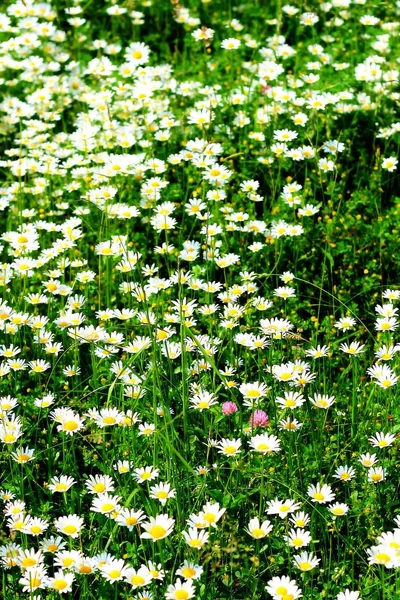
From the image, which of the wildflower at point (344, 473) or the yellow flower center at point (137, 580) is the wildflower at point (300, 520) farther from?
the yellow flower center at point (137, 580)

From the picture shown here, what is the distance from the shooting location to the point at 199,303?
12.9 feet

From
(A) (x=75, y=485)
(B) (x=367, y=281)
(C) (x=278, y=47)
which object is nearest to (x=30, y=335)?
(A) (x=75, y=485)

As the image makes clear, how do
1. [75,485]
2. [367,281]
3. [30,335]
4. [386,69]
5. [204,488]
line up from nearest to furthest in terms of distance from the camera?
[204,488], [75,485], [30,335], [367,281], [386,69]

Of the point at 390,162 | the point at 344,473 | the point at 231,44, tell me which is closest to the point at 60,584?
the point at 344,473

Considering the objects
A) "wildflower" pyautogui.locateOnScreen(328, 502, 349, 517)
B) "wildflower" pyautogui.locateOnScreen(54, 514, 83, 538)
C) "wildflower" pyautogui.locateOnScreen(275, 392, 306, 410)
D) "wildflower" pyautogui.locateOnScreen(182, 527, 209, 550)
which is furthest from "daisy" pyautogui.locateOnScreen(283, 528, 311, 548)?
"wildflower" pyautogui.locateOnScreen(54, 514, 83, 538)

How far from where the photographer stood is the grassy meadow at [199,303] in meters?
2.73

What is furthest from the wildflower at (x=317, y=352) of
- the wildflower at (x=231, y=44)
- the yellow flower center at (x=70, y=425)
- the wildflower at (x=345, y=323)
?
the wildflower at (x=231, y=44)

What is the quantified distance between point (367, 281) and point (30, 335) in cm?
139

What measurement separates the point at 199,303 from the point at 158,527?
1.45m

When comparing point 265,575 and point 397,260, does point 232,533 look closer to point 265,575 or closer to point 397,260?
point 265,575

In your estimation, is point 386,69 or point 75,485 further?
point 386,69

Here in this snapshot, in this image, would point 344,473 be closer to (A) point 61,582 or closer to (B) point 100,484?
(B) point 100,484

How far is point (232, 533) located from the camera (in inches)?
103

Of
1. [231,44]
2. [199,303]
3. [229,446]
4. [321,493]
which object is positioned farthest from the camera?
[231,44]
